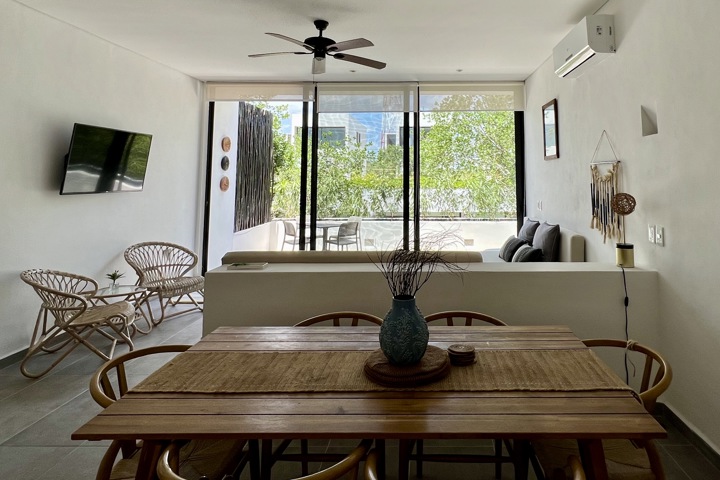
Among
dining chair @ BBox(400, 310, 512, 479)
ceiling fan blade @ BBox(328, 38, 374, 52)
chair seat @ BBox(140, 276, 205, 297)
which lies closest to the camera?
dining chair @ BBox(400, 310, 512, 479)

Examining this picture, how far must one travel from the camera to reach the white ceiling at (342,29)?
11.1 ft

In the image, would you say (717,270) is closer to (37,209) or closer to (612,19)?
(612,19)

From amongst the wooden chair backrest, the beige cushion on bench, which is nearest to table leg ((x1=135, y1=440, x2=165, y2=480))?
the wooden chair backrest

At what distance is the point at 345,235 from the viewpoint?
→ 20.1 ft

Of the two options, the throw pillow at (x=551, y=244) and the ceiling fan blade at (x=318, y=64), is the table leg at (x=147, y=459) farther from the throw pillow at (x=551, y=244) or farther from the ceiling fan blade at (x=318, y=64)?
the throw pillow at (x=551, y=244)

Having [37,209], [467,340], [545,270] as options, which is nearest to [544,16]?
[545,270]

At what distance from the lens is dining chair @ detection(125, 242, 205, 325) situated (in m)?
4.21

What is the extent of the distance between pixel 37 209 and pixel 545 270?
419 centimetres

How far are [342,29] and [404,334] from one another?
11.5 feet

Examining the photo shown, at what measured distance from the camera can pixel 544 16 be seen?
11.7 feet

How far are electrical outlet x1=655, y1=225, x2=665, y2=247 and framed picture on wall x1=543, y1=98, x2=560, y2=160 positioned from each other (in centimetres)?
215

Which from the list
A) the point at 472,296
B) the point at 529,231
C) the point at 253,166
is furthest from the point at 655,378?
the point at 253,166

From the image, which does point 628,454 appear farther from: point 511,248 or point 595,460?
point 511,248

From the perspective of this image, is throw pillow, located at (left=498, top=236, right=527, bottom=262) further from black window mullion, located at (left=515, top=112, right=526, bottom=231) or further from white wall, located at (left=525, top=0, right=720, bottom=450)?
white wall, located at (left=525, top=0, right=720, bottom=450)
